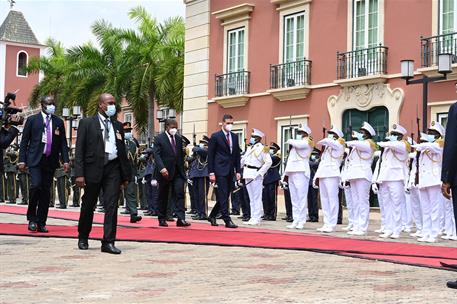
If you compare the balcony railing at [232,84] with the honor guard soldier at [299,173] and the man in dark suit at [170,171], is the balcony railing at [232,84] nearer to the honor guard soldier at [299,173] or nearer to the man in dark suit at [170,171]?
the honor guard soldier at [299,173]

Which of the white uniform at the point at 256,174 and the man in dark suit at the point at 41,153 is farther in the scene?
the white uniform at the point at 256,174

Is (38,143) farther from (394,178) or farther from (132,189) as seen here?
(394,178)

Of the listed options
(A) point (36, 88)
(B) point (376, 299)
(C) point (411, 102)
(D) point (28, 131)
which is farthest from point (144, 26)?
(B) point (376, 299)

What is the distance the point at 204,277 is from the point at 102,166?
287 cm

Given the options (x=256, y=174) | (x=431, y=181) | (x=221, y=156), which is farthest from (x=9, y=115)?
(x=431, y=181)

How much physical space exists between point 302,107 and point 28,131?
12.5 metres

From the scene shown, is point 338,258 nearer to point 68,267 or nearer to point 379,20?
point 68,267

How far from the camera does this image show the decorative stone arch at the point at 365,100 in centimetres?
2056

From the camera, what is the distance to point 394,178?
13203mm

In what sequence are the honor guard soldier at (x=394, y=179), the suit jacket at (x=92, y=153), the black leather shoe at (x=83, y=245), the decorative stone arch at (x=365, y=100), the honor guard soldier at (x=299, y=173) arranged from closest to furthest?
the suit jacket at (x=92, y=153)
the black leather shoe at (x=83, y=245)
the honor guard soldier at (x=394, y=179)
the honor guard soldier at (x=299, y=173)
the decorative stone arch at (x=365, y=100)

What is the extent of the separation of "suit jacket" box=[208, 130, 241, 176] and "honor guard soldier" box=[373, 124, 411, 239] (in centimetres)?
267

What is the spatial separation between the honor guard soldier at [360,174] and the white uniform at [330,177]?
0.29 m

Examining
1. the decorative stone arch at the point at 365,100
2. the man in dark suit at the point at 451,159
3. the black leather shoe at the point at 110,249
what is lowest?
the black leather shoe at the point at 110,249

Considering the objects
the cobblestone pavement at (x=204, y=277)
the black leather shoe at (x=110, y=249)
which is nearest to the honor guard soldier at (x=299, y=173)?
the cobblestone pavement at (x=204, y=277)
